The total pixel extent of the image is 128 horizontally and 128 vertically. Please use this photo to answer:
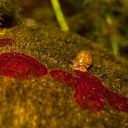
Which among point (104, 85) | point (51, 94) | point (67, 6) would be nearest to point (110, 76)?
point (104, 85)

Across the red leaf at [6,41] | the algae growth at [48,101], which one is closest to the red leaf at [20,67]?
the algae growth at [48,101]

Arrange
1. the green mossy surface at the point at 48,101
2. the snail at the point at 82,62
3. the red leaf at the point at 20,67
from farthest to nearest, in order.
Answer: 1. the snail at the point at 82,62
2. the red leaf at the point at 20,67
3. the green mossy surface at the point at 48,101

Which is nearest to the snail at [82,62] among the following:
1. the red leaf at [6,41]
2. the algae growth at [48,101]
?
the algae growth at [48,101]

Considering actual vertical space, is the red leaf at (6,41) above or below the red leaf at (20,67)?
above

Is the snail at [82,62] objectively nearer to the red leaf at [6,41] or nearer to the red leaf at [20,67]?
the red leaf at [20,67]

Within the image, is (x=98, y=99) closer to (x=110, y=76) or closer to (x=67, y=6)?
(x=110, y=76)

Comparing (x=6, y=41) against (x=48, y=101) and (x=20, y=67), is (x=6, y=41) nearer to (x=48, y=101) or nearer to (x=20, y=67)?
(x=20, y=67)

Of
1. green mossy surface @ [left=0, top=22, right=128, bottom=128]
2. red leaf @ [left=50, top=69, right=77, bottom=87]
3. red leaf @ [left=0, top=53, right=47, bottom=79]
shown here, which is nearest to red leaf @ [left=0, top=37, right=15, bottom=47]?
green mossy surface @ [left=0, top=22, right=128, bottom=128]

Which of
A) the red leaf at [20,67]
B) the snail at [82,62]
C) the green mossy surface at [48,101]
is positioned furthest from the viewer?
the snail at [82,62]

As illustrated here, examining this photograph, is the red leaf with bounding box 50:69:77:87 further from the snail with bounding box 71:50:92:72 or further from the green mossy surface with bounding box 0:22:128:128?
the snail with bounding box 71:50:92:72

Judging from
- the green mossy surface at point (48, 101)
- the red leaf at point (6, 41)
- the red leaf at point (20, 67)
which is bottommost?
the green mossy surface at point (48, 101)

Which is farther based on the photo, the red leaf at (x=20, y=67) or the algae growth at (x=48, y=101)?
the red leaf at (x=20, y=67)
